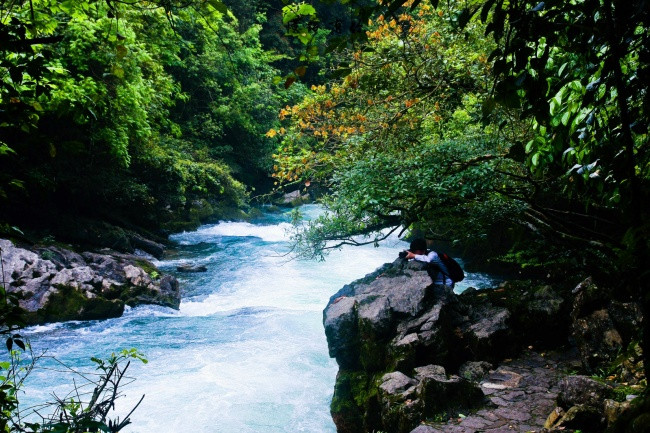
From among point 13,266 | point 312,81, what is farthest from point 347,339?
point 312,81

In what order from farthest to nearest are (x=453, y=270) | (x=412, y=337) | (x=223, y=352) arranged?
(x=223, y=352) < (x=453, y=270) < (x=412, y=337)

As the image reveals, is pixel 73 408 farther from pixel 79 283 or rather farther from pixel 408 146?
pixel 79 283

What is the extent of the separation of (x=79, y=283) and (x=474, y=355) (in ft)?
26.2

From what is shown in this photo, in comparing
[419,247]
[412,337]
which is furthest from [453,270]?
[412,337]

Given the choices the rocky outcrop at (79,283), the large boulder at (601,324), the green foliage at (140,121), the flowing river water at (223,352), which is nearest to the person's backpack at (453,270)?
the large boulder at (601,324)

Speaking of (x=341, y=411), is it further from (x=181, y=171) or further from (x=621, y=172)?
(x=181, y=171)

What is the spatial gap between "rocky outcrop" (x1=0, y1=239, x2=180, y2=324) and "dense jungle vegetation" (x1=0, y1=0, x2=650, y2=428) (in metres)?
2.11

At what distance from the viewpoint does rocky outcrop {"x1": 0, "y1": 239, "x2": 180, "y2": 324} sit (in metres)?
8.24

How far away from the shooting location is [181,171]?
48.7 ft

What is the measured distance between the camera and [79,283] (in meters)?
8.96

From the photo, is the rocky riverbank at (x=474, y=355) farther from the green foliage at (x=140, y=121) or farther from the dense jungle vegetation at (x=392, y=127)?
the green foliage at (x=140, y=121)

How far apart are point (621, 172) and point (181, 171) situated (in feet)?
47.4

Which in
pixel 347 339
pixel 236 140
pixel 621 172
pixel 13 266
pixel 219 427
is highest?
pixel 236 140

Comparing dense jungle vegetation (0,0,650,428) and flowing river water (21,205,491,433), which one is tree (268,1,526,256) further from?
flowing river water (21,205,491,433)
